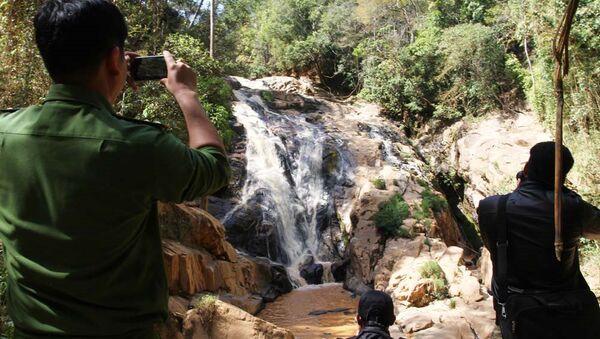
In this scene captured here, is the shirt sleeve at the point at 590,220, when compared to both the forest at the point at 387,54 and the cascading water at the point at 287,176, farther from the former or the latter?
the cascading water at the point at 287,176

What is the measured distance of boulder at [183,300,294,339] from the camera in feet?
18.7

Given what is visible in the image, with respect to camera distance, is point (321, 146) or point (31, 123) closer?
point (31, 123)

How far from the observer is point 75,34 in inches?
51.9

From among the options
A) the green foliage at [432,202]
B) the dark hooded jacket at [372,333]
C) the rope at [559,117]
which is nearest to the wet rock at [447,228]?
the green foliage at [432,202]

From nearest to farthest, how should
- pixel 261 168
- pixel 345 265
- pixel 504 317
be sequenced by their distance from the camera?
pixel 504 317 → pixel 345 265 → pixel 261 168

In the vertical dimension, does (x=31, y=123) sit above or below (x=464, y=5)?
below

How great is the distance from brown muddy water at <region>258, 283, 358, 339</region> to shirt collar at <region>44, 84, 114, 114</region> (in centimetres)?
775

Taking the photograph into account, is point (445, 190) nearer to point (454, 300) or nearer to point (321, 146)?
point (321, 146)

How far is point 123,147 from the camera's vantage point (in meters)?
1.26

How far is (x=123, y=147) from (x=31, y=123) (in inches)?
10.2

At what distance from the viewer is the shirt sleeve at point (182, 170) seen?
4.18ft

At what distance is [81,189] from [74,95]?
10.0 inches

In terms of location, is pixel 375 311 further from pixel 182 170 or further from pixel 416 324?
pixel 416 324

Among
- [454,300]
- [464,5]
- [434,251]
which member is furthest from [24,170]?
[464,5]
